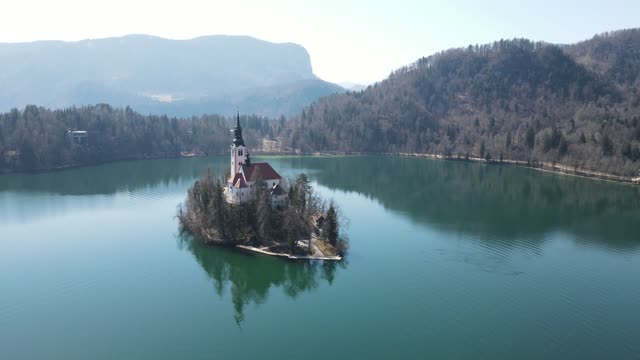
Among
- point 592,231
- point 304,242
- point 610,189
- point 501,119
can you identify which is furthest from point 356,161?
point 304,242

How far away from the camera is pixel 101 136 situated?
124 meters

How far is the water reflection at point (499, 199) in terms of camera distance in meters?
54.8

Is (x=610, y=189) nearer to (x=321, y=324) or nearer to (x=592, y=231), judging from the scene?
(x=592, y=231)

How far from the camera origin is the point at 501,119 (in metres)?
146

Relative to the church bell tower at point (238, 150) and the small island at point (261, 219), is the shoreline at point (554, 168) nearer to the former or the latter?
the small island at point (261, 219)

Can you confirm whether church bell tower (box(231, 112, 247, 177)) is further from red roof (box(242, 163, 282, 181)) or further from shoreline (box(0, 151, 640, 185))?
shoreline (box(0, 151, 640, 185))

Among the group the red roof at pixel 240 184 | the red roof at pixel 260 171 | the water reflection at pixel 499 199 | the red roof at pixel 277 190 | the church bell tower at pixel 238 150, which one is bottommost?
the water reflection at pixel 499 199

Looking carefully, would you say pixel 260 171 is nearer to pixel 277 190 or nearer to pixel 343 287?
pixel 277 190

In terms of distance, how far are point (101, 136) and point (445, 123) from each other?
347 feet

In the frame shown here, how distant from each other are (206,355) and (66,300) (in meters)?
13.9

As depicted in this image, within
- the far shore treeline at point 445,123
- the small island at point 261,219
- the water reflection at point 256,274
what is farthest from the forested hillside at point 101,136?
the water reflection at point 256,274

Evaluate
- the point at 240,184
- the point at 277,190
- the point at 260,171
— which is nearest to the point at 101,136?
the point at 260,171

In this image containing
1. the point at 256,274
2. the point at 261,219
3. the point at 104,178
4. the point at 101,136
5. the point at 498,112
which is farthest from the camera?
the point at 498,112

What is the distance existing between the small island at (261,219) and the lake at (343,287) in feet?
5.47
